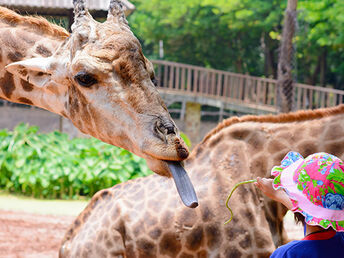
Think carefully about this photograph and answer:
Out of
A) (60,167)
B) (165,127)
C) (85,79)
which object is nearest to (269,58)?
(60,167)

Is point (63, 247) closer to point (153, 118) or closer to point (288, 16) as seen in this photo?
point (153, 118)

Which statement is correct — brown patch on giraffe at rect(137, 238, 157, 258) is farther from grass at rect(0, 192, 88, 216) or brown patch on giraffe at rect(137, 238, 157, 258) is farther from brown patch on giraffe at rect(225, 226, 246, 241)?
grass at rect(0, 192, 88, 216)

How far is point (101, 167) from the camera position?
11.1 m

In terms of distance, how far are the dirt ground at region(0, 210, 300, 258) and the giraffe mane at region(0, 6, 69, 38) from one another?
4380 mm

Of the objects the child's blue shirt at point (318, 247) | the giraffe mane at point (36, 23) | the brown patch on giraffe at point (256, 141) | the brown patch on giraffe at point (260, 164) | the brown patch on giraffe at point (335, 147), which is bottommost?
the brown patch on giraffe at point (260, 164)

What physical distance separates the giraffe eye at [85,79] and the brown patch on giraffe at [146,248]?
5.33 feet

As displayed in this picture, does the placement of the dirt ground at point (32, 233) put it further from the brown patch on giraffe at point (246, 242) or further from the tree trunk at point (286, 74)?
the brown patch on giraffe at point (246, 242)

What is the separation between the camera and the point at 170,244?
418cm

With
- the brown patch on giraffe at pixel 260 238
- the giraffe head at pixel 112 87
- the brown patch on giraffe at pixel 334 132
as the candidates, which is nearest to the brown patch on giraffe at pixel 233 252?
the brown patch on giraffe at pixel 260 238

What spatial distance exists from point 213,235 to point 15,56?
2047mm

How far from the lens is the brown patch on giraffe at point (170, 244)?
4148 mm

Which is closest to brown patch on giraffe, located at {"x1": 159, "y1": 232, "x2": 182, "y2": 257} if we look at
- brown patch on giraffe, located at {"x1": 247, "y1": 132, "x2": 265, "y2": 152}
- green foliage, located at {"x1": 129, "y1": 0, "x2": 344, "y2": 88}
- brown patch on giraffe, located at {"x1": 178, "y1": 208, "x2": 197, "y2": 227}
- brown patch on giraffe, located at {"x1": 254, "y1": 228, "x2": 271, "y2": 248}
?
brown patch on giraffe, located at {"x1": 178, "y1": 208, "x2": 197, "y2": 227}

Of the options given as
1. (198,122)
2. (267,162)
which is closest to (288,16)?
(267,162)

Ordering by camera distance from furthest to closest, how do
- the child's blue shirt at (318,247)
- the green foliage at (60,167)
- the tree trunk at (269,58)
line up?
the tree trunk at (269,58) < the green foliage at (60,167) < the child's blue shirt at (318,247)
